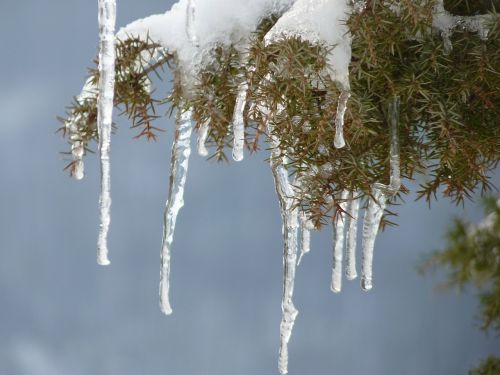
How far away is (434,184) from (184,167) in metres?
0.25

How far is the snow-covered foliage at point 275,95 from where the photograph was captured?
62 centimetres

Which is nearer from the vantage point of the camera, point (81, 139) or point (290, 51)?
point (290, 51)

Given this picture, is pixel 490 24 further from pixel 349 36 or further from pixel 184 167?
pixel 184 167

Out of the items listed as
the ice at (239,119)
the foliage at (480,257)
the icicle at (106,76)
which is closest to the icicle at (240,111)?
the ice at (239,119)

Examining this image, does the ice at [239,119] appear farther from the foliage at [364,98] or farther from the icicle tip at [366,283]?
the icicle tip at [366,283]

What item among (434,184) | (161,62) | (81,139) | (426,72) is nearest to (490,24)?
(426,72)

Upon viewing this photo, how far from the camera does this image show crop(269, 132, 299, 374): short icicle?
2.32 feet

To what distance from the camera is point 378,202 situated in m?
0.70

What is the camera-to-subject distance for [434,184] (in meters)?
0.71

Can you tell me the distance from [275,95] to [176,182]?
0.16 meters

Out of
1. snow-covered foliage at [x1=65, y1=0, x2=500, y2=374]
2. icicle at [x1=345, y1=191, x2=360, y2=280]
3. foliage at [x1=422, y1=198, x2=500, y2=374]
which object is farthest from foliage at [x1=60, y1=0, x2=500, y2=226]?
A: foliage at [x1=422, y1=198, x2=500, y2=374]

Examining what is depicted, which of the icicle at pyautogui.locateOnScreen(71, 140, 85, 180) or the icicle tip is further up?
the icicle at pyautogui.locateOnScreen(71, 140, 85, 180)

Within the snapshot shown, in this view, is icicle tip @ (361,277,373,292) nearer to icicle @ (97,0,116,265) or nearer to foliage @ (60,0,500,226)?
foliage @ (60,0,500,226)

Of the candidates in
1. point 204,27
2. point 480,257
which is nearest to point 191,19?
point 204,27
